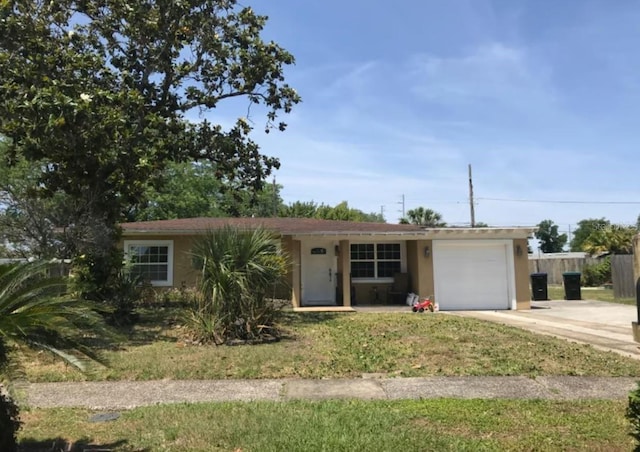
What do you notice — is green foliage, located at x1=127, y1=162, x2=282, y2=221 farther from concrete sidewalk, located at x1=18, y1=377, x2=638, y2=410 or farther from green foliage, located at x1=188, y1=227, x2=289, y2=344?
concrete sidewalk, located at x1=18, y1=377, x2=638, y2=410

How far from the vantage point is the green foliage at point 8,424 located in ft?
14.1

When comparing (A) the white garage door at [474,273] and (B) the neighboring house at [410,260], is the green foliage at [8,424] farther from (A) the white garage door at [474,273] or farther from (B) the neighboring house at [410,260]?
(A) the white garage door at [474,273]

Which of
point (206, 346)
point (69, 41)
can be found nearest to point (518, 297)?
point (206, 346)

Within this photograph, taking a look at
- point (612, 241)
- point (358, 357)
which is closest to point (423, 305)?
point (358, 357)

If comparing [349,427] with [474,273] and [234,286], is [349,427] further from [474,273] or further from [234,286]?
[474,273]

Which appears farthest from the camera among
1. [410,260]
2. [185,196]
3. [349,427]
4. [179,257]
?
[185,196]

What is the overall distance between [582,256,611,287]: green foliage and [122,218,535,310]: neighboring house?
16523 millimetres

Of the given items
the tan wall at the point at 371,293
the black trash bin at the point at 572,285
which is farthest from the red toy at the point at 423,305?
the black trash bin at the point at 572,285

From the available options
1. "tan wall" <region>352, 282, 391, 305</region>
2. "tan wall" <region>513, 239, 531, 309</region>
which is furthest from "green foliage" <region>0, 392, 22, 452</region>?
"tan wall" <region>513, 239, 531, 309</region>

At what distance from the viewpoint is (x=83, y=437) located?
5422 millimetres

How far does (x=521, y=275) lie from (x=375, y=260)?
5.13 meters

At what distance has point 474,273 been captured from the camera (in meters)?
19.2

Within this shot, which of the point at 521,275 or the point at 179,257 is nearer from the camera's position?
the point at 179,257

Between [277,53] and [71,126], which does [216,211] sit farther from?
[71,126]
